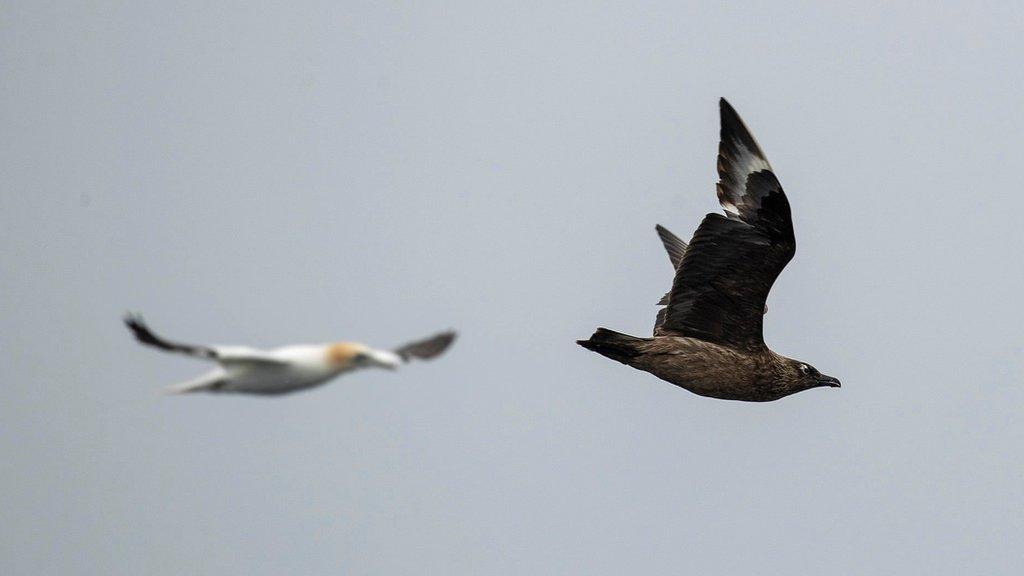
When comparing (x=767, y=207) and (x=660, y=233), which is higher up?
(x=660, y=233)

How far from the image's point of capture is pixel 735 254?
1180 cm

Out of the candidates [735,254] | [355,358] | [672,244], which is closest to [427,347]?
[355,358]

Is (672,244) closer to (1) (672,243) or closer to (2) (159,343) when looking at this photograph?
(1) (672,243)

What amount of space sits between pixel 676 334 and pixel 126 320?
6050 millimetres

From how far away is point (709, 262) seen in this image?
11.9 metres

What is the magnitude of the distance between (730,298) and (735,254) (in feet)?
1.47

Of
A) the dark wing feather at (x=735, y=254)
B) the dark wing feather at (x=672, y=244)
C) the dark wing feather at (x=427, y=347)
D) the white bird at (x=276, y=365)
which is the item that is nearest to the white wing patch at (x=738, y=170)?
the dark wing feather at (x=735, y=254)

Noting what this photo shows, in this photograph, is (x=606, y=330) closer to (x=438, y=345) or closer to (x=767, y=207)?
(x=767, y=207)

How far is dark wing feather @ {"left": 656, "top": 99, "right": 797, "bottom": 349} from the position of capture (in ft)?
38.3

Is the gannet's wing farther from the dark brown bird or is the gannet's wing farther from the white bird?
the dark brown bird

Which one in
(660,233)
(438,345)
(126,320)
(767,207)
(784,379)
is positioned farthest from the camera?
(660,233)

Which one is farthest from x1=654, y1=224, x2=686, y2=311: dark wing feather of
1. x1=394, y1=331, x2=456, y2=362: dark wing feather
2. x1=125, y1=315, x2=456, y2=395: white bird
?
x1=125, y1=315, x2=456, y2=395: white bird

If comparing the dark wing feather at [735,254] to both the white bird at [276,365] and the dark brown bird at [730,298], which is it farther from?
the white bird at [276,365]

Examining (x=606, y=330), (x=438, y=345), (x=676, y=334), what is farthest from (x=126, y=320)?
(x=676, y=334)
